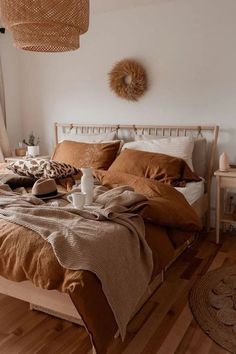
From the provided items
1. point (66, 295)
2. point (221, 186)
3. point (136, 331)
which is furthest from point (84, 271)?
point (221, 186)

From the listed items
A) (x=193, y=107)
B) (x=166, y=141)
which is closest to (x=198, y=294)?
(x=166, y=141)

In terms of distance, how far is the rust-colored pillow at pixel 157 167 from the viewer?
2.80 m

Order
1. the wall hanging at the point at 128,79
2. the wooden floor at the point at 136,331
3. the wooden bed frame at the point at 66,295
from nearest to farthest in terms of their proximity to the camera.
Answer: the wooden bed frame at the point at 66,295
the wooden floor at the point at 136,331
the wall hanging at the point at 128,79

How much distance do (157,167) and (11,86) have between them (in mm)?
2534

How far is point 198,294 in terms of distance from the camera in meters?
2.20

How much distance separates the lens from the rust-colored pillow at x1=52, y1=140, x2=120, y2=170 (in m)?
3.25

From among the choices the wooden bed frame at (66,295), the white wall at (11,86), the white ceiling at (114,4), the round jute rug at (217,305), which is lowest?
the round jute rug at (217,305)

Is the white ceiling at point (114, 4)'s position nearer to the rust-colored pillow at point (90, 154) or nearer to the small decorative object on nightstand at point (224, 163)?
the rust-colored pillow at point (90, 154)

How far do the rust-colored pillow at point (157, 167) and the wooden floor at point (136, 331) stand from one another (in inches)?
35.1

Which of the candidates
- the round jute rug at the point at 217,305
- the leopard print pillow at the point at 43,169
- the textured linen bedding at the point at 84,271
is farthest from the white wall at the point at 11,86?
the round jute rug at the point at 217,305

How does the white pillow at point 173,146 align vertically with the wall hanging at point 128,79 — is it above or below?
below

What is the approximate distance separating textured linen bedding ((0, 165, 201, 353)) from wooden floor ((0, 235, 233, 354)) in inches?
12.8

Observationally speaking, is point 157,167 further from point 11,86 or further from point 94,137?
point 11,86

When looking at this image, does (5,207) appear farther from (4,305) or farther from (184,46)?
(184,46)
